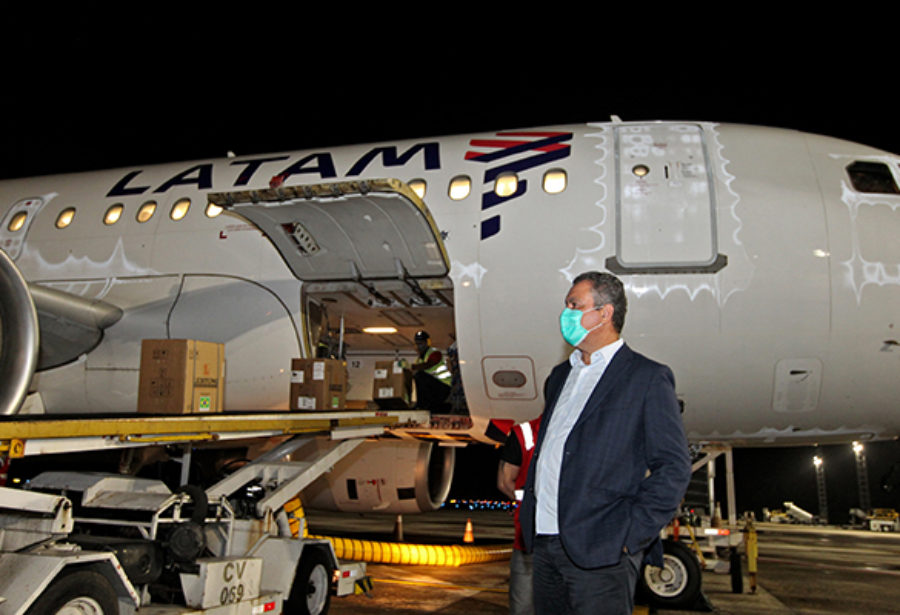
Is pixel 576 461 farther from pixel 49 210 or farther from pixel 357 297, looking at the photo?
pixel 49 210

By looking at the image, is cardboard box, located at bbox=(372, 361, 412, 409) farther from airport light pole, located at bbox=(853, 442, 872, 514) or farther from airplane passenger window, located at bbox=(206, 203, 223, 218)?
airport light pole, located at bbox=(853, 442, 872, 514)

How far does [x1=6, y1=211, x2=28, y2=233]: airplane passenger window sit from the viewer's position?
9884mm

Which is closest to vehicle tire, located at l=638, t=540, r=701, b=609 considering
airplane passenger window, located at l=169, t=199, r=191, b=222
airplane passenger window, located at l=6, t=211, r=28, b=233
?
airplane passenger window, located at l=169, t=199, r=191, b=222

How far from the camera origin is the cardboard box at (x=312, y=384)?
7.21 m

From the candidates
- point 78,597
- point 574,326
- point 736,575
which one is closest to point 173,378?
point 78,597

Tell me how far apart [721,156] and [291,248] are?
179 inches

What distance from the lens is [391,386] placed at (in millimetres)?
8102

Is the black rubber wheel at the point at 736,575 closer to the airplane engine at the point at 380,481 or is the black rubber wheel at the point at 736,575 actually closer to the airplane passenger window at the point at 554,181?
the airplane engine at the point at 380,481

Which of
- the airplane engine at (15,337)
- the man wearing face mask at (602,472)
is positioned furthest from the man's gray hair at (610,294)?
the airplane engine at (15,337)

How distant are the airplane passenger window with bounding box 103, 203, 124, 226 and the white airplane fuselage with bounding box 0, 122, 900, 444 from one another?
0.30 meters

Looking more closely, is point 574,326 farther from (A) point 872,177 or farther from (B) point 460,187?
(A) point 872,177

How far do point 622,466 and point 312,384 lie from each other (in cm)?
507

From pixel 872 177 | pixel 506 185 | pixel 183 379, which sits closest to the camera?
pixel 183 379

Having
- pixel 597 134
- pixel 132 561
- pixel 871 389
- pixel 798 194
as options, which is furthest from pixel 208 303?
pixel 871 389
